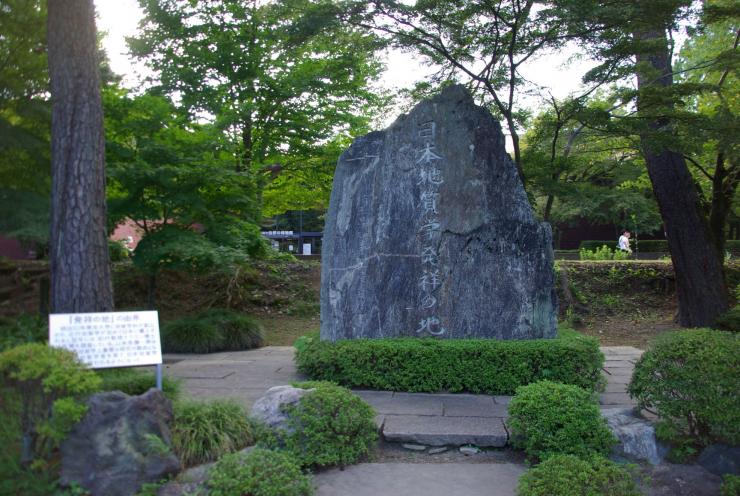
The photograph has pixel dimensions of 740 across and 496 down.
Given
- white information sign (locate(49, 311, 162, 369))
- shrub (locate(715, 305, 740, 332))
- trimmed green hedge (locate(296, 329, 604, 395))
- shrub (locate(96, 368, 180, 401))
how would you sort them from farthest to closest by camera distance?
shrub (locate(715, 305, 740, 332)), trimmed green hedge (locate(296, 329, 604, 395)), shrub (locate(96, 368, 180, 401)), white information sign (locate(49, 311, 162, 369))

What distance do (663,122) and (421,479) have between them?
7672mm

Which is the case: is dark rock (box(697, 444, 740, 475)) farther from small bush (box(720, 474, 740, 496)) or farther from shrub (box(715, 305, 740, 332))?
shrub (box(715, 305, 740, 332))

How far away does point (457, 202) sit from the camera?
782 cm

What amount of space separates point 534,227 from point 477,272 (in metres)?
0.95

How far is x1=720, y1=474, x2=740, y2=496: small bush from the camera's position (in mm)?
4102

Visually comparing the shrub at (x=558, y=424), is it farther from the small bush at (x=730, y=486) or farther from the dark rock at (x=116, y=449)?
the dark rock at (x=116, y=449)

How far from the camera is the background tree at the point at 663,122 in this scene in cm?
849

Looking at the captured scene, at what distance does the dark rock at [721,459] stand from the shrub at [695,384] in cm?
8

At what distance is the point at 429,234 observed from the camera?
7.80 meters

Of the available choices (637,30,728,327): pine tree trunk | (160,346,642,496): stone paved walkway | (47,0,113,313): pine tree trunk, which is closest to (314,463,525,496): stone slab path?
(160,346,642,496): stone paved walkway

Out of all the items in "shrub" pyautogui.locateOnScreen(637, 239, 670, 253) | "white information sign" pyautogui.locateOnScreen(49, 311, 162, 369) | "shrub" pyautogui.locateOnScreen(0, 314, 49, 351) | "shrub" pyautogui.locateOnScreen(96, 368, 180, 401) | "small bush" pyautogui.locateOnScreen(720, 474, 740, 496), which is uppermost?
"shrub" pyautogui.locateOnScreen(637, 239, 670, 253)

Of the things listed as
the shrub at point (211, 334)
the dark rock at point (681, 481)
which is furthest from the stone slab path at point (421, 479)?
the shrub at point (211, 334)

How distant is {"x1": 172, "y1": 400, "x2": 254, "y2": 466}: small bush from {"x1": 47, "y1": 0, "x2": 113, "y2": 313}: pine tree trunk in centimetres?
205

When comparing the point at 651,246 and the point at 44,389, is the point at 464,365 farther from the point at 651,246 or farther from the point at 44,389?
the point at 651,246
